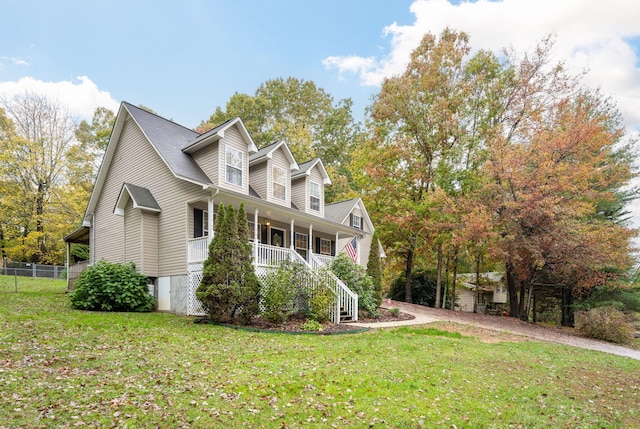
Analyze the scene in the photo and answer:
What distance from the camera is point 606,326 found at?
15.7 meters

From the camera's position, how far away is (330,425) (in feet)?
13.6

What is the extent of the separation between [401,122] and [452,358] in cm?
1720

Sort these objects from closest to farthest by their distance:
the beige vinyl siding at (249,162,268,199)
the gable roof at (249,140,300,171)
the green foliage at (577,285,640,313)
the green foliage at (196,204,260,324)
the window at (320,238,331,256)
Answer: the green foliage at (196,204,260,324)
the gable roof at (249,140,300,171)
the beige vinyl siding at (249,162,268,199)
the green foliage at (577,285,640,313)
the window at (320,238,331,256)

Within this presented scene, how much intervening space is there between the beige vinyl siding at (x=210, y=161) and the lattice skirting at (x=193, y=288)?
324 cm

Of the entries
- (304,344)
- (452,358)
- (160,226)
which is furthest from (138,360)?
(160,226)

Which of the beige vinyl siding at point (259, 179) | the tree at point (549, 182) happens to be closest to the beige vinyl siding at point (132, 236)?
the beige vinyl siding at point (259, 179)

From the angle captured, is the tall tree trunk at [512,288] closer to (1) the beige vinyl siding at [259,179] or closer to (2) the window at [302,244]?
(2) the window at [302,244]

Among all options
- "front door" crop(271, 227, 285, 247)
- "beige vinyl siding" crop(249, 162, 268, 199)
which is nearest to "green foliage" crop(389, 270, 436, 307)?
"front door" crop(271, 227, 285, 247)

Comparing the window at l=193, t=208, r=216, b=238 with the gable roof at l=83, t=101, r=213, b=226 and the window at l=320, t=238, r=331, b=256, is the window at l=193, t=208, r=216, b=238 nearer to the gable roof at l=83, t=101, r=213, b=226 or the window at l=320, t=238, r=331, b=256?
the gable roof at l=83, t=101, r=213, b=226

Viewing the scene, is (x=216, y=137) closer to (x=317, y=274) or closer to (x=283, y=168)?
(x=283, y=168)

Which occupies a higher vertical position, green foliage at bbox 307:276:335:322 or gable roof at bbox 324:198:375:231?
gable roof at bbox 324:198:375:231

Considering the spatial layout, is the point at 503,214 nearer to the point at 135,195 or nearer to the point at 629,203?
the point at 629,203

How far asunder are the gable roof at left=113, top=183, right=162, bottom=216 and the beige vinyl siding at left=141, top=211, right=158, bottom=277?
0.38m

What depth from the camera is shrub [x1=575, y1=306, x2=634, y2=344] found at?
15562mm
